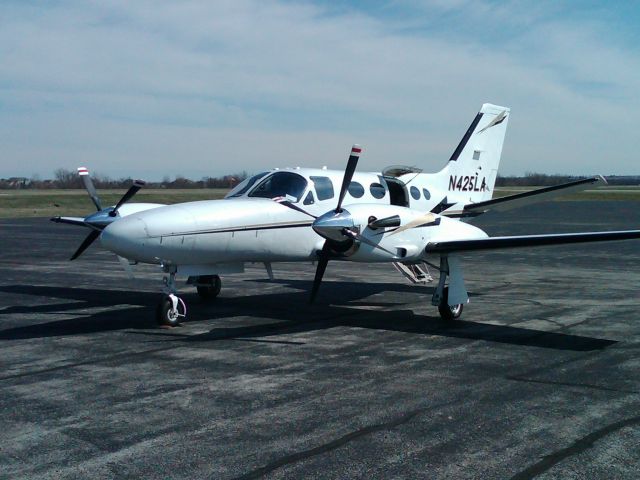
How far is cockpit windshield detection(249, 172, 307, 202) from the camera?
516 inches

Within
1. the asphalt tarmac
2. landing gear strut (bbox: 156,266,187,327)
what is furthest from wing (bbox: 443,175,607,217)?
landing gear strut (bbox: 156,266,187,327)

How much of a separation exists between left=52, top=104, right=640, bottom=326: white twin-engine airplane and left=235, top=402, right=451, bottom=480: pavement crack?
4911 mm

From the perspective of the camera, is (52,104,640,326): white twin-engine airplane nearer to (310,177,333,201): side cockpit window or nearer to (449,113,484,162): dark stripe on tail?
(310,177,333,201): side cockpit window

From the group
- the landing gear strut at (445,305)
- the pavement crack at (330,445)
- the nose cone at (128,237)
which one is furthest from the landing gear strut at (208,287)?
the pavement crack at (330,445)

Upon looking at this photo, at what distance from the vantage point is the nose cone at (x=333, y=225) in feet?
38.5

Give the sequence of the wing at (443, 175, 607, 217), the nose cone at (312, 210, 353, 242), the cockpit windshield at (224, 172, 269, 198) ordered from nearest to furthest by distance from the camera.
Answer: the nose cone at (312, 210, 353, 242), the wing at (443, 175, 607, 217), the cockpit windshield at (224, 172, 269, 198)

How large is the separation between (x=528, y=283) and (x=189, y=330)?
1013cm

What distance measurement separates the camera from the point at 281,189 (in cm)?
1318

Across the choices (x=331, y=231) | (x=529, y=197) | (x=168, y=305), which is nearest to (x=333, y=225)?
(x=331, y=231)

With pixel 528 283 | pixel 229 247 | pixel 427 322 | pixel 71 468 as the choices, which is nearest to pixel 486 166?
pixel 528 283

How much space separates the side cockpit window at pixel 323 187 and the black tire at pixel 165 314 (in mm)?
3370

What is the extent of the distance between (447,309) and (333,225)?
284cm

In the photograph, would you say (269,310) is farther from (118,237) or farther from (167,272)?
(118,237)

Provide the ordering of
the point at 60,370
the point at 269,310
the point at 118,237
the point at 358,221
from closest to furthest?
the point at 60,370 < the point at 118,237 < the point at 358,221 < the point at 269,310
